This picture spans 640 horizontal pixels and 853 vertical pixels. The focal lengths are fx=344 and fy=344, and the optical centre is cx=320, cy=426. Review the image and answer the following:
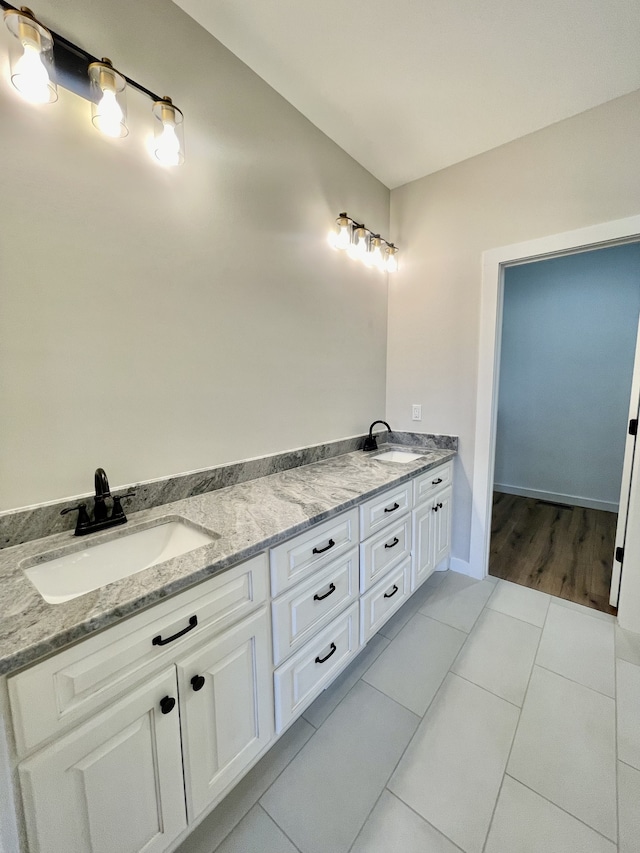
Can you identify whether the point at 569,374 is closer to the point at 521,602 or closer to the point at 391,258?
the point at 391,258

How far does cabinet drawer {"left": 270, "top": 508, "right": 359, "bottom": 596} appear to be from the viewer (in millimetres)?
1097

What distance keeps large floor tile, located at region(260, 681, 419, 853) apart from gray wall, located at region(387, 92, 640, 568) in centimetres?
129

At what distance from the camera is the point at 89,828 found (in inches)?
28.6

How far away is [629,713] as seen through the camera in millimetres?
1379

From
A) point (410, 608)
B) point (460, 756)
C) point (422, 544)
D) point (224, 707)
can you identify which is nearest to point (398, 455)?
point (422, 544)

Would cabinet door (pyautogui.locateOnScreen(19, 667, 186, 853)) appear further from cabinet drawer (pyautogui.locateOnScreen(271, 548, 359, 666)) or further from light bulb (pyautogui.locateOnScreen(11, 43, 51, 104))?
light bulb (pyautogui.locateOnScreen(11, 43, 51, 104))

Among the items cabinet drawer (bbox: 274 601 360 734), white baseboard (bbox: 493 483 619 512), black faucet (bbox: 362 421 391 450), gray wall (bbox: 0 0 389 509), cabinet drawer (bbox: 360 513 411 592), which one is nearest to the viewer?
gray wall (bbox: 0 0 389 509)

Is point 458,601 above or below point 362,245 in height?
below

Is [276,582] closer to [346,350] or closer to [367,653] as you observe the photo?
[367,653]

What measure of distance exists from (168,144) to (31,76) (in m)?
0.37

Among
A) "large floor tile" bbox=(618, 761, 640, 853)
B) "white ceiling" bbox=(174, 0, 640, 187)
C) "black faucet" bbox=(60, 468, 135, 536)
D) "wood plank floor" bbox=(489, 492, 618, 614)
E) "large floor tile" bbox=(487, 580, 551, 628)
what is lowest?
"large floor tile" bbox=(618, 761, 640, 853)

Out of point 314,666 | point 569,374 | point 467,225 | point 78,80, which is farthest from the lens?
point 569,374

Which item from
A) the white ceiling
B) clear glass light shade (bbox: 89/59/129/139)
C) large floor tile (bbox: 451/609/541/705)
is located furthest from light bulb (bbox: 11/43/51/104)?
large floor tile (bbox: 451/609/541/705)

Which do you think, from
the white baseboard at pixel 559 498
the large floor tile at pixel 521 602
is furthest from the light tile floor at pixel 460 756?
the white baseboard at pixel 559 498
